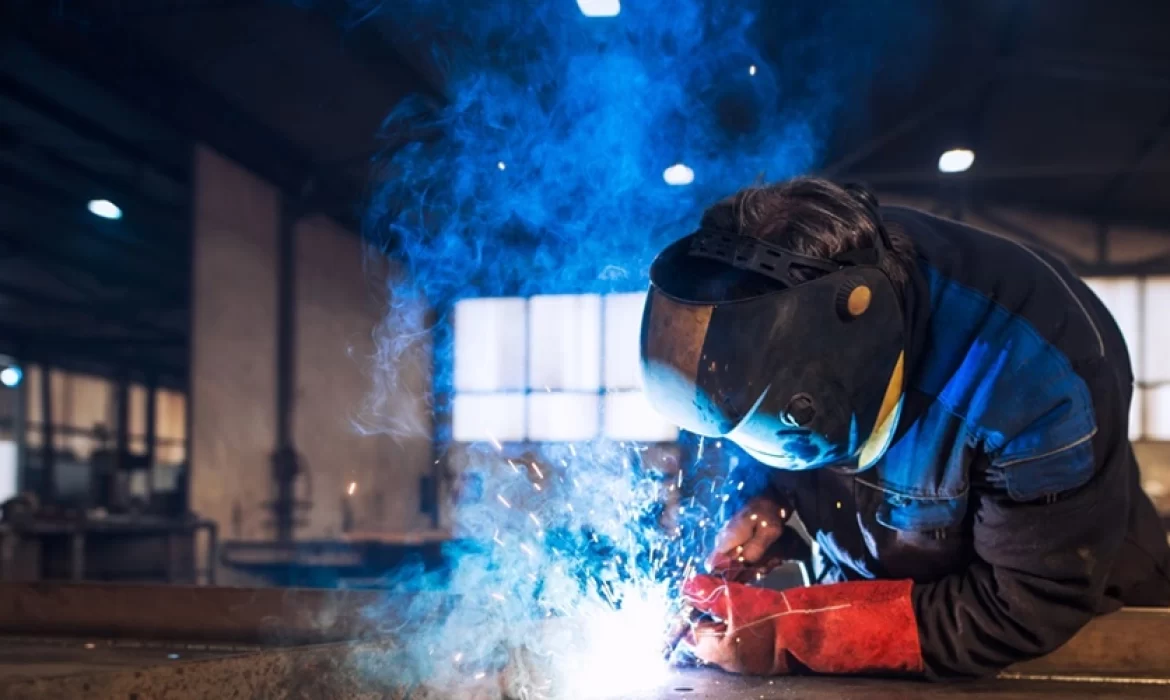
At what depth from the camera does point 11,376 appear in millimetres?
13383

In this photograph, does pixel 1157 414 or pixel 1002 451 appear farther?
pixel 1157 414

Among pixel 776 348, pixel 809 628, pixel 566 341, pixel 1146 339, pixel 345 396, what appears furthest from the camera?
pixel 345 396

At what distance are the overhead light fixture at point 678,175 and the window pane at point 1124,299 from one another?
4811 millimetres

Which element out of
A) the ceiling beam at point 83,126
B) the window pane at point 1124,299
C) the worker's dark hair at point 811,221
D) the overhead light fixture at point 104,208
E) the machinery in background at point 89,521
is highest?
the ceiling beam at point 83,126

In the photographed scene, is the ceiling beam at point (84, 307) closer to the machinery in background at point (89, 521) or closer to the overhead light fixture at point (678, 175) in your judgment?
the machinery in background at point (89, 521)

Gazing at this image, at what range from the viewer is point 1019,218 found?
30.0 ft

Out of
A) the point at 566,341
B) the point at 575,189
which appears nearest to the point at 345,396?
the point at 566,341

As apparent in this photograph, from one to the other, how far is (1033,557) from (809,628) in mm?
360

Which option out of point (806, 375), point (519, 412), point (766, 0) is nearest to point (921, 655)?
point (806, 375)

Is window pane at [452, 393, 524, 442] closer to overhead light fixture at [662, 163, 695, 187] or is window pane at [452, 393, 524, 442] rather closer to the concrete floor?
overhead light fixture at [662, 163, 695, 187]

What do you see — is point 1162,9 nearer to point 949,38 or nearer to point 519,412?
point 949,38

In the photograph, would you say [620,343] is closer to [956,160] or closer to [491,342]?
[491,342]

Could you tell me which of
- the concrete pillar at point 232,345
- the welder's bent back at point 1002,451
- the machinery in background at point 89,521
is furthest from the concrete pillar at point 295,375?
the welder's bent back at point 1002,451

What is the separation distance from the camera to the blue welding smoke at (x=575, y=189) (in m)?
1.71
